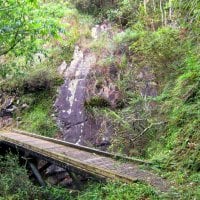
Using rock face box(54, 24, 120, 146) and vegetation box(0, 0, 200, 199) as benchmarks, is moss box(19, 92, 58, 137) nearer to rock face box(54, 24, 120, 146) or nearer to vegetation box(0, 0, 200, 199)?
vegetation box(0, 0, 200, 199)

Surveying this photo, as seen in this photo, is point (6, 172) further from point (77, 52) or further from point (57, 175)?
point (77, 52)

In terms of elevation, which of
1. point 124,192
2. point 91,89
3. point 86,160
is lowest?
point 91,89

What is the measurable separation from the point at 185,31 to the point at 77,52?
590cm

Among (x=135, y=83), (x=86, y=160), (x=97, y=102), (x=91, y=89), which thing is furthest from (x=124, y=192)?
(x=91, y=89)

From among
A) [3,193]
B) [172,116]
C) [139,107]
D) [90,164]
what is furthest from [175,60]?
[3,193]

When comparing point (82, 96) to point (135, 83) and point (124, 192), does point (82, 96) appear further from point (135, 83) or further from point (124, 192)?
point (124, 192)

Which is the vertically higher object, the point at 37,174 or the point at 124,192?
the point at 124,192

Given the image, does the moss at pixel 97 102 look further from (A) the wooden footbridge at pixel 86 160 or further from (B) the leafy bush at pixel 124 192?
(B) the leafy bush at pixel 124 192

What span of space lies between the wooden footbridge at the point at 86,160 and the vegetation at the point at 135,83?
0.28 metres

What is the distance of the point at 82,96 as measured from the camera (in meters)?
12.9

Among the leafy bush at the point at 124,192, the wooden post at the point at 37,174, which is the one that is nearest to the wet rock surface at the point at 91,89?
the wooden post at the point at 37,174

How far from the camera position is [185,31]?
33.4 ft

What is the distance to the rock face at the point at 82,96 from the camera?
37.9ft

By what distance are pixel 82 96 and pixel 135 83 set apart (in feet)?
7.81
